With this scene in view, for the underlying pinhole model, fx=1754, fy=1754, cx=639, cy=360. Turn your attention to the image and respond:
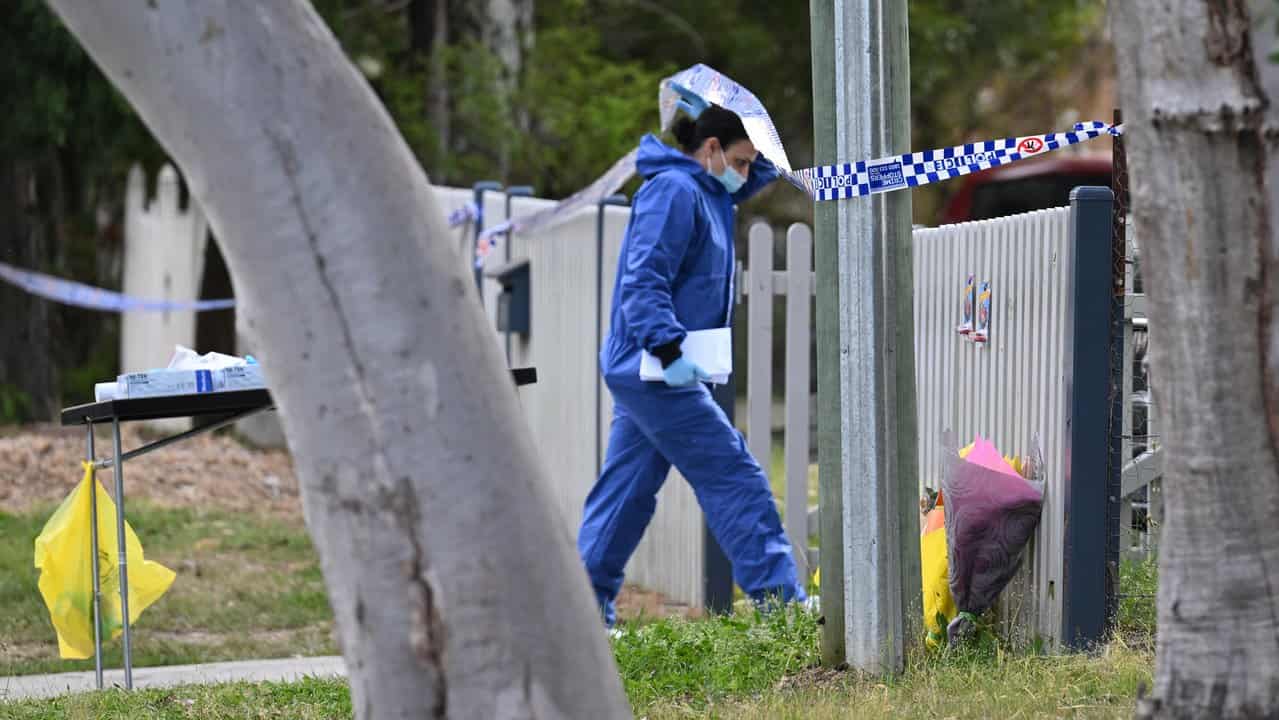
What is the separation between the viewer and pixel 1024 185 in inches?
902

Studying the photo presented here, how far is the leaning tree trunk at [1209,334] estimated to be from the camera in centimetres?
300

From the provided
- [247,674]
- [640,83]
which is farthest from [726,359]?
[640,83]

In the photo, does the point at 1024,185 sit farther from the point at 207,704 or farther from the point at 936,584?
the point at 207,704

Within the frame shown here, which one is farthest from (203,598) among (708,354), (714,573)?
(708,354)

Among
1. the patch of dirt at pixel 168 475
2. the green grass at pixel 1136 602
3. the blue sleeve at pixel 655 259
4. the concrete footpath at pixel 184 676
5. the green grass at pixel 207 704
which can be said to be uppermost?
the blue sleeve at pixel 655 259

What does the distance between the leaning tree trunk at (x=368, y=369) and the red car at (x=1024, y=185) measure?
19668 millimetres

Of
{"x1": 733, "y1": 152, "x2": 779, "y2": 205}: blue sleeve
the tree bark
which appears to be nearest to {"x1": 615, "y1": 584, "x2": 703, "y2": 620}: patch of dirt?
{"x1": 733, "y1": 152, "x2": 779, "y2": 205}: blue sleeve

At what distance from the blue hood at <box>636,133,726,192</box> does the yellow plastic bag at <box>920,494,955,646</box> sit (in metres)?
1.56

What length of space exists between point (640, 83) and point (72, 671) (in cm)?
849

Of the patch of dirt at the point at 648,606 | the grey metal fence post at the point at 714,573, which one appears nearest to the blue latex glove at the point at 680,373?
the grey metal fence post at the point at 714,573

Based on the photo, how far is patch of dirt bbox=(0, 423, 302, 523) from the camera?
10750mm

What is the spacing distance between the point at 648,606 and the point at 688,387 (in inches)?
86.4

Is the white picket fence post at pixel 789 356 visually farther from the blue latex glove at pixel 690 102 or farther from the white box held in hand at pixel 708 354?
the white box held in hand at pixel 708 354

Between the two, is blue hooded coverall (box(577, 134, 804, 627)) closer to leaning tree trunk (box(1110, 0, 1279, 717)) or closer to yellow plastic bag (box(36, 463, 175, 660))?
yellow plastic bag (box(36, 463, 175, 660))
